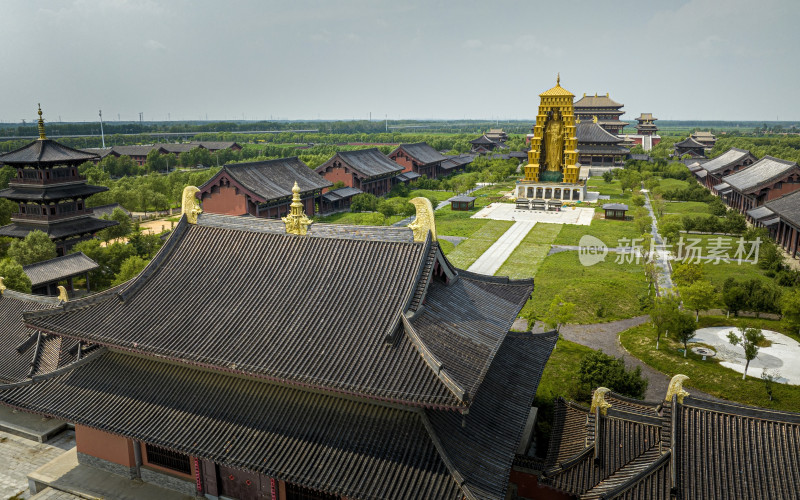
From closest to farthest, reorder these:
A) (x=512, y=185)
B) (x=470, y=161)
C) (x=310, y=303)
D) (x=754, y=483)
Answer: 1. (x=754, y=483)
2. (x=310, y=303)
3. (x=512, y=185)
4. (x=470, y=161)

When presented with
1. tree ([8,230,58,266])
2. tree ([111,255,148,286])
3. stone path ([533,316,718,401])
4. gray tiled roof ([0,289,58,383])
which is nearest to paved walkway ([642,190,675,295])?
stone path ([533,316,718,401])

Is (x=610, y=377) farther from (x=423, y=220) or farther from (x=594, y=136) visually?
(x=594, y=136)

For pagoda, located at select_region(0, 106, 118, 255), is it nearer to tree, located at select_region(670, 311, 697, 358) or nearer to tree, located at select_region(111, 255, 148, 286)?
tree, located at select_region(111, 255, 148, 286)

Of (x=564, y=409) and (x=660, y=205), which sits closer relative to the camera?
(x=564, y=409)

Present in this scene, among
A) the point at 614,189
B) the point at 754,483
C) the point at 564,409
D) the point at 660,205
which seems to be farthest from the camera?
the point at 614,189

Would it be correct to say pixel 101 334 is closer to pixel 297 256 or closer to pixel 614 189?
pixel 297 256

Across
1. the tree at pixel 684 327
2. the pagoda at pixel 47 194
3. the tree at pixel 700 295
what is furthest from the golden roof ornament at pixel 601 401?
the pagoda at pixel 47 194

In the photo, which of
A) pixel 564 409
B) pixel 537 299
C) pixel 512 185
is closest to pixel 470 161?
pixel 512 185
